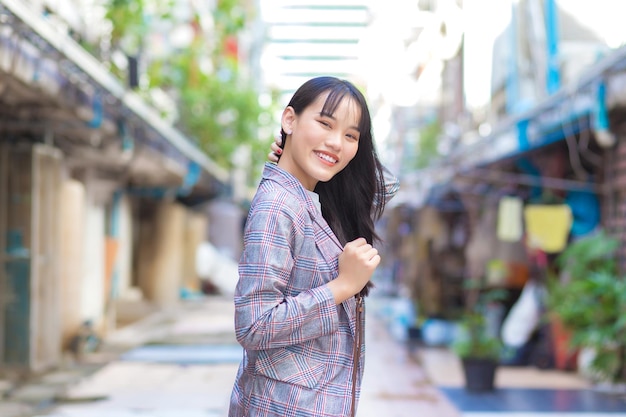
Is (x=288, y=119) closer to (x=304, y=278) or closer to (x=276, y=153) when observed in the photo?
(x=276, y=153)

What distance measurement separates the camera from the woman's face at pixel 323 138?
2.19 m

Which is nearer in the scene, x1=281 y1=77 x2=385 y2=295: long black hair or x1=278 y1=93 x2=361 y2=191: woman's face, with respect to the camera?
x1=278 y1=93 x2=361 y2=191: woman's face

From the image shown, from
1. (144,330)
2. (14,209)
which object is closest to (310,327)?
(14,209)

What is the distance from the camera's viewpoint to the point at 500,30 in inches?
696

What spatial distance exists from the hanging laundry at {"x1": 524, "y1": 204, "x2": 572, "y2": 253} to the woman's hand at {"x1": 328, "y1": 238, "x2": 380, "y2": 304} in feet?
28.7

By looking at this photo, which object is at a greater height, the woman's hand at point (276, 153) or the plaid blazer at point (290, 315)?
the woman's hand at point (276, 153)

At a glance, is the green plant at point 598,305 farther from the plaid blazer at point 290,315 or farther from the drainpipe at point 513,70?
the plaid blazer at point 290,315

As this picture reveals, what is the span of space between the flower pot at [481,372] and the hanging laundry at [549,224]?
1738mm

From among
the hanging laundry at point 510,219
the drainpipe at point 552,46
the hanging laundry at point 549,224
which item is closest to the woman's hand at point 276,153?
the hanging laundry at point 549,224

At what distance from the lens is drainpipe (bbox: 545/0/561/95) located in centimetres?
1159

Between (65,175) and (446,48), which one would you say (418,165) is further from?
(65,175)

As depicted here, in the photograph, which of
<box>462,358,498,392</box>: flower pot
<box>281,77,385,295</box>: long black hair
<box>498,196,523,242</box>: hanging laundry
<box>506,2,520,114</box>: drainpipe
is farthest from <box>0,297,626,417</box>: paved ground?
<box>281,77,385,295</box>: long black hair

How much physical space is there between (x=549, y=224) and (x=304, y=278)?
8.83 m

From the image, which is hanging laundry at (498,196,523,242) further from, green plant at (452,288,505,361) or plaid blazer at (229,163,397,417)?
plaid blazer at (229,163,397,417)
